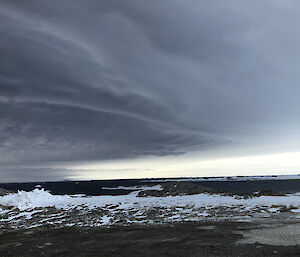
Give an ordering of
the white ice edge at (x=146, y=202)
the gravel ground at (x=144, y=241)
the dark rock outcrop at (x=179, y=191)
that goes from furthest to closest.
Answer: the dark rock outcrop at (x=179, y=191) < the white ice edge at (x=146, y=202) < the gravel ground at (x=144, y=241)

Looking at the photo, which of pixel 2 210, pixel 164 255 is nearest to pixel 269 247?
pixel 164 255

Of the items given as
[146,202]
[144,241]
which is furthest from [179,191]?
[144,241]

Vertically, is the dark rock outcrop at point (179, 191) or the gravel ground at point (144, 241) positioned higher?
the dark rock outcrop at point (179, 191)

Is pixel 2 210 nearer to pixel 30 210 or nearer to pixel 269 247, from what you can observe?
pixel 30 210

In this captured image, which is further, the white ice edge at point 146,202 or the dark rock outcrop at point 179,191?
the dark rock outcrop at point 179,191

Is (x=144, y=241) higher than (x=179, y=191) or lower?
lower

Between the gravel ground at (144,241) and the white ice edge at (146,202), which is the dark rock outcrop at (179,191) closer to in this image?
the white ice edge at (146,202)

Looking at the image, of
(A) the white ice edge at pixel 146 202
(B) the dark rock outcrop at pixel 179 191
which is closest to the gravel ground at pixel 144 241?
(A) the white ice edge at pixel 146 202

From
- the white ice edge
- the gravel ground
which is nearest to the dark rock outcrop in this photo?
the white ice edge

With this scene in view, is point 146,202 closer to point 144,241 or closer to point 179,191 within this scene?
point 144,241

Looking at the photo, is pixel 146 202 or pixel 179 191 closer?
→ pixel 146 202

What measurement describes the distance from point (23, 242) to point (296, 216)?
17.1 metres

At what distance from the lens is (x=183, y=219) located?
1830cm

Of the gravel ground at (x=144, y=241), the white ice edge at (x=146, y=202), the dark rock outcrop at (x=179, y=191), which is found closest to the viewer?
the gravel ground at (x=144, y=241)
